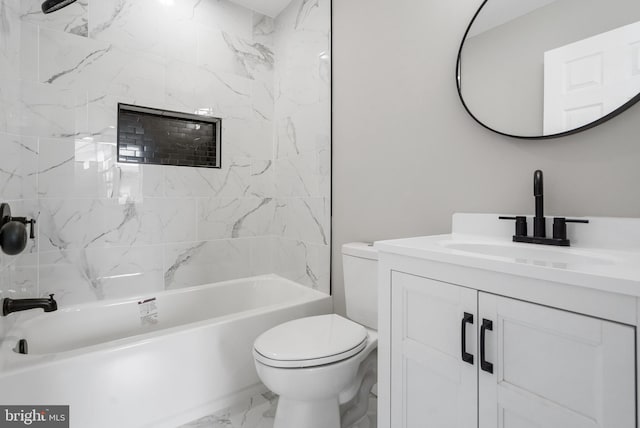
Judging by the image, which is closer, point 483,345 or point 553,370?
point 553,370

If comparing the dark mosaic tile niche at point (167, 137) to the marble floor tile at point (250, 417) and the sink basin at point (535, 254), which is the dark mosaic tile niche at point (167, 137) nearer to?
the marble floor tile at point (250, 417)

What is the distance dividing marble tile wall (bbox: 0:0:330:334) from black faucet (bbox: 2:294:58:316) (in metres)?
0.09

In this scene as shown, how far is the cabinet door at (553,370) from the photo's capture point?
1.90 feet

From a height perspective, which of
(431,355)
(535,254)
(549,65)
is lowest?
(431,355)

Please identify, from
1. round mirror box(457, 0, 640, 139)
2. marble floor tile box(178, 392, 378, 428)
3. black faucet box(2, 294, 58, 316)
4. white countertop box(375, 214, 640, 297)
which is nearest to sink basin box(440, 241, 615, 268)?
white countertop box(375, 214, 640, 297)

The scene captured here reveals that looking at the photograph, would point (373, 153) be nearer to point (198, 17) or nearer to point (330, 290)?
point (330, 290)

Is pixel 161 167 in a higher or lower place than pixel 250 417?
higher

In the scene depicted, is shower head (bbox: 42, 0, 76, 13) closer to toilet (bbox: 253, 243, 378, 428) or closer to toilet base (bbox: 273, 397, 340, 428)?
toilet (bbox: 253, 243, 378, 428)

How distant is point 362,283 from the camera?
1.62 metres

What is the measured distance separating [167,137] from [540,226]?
7.21 ft

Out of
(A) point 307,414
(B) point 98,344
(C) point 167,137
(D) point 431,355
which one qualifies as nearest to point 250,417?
(A) point 307,414

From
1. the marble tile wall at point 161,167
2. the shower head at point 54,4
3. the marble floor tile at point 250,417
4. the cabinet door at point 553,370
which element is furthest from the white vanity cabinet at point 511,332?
the shower head at point 54,4

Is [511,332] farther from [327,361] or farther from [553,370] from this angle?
[327,361]

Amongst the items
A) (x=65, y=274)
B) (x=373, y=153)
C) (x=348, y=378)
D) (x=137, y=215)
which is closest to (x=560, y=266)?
(x=348, y=378)
